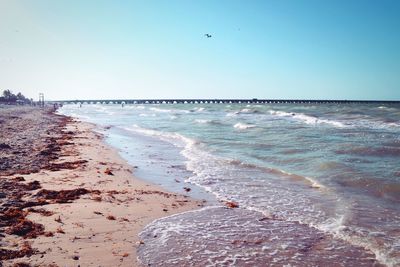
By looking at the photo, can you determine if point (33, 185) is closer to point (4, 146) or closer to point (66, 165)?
point (66, 165)

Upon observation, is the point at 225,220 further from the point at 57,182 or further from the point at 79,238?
the point at 57,182

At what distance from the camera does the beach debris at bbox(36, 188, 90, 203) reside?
6.96 m

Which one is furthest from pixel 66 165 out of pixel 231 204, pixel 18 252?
pixel 18 252

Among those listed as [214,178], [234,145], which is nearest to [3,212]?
[214,178]

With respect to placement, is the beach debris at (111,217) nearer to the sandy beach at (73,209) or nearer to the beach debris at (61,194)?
the sandy beach at (73,209)

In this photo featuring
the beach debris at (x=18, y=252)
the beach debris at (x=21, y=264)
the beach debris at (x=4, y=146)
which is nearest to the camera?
the beach debris at (x=21, y=264)

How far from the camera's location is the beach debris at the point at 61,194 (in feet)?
22.8

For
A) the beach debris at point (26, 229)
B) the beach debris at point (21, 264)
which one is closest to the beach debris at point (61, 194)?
the beach debris at point (26, 229)

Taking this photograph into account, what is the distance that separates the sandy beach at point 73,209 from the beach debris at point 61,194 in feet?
0.04

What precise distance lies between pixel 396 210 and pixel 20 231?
297 inches

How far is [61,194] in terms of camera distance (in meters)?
7.29

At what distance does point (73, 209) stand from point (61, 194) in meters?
1.04

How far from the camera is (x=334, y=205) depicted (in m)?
7.60

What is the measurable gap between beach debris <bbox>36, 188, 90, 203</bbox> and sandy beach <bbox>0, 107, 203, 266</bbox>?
0.01 meters
